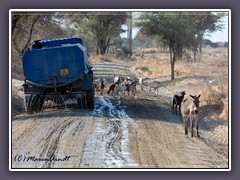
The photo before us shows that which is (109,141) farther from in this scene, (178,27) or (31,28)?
(178,27)

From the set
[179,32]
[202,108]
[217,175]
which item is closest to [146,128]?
[202,108]

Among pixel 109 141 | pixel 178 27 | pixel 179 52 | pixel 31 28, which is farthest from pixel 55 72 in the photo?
pixel 178 27

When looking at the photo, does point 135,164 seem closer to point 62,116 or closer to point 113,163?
point 113,163

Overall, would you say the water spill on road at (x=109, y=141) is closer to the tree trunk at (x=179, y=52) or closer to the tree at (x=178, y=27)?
the tree trunk at (x=179, y=52)

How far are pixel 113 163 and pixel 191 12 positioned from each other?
4502 millimetres

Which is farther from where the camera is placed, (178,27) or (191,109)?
(178,27)

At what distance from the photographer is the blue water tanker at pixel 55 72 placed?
20.5 m

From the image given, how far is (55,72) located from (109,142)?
370 centimetres

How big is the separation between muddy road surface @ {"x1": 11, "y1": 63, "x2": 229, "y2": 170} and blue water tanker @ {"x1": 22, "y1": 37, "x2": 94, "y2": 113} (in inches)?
18.8

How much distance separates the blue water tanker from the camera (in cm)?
2053

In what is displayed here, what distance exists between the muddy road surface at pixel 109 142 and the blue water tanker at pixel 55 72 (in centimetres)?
48

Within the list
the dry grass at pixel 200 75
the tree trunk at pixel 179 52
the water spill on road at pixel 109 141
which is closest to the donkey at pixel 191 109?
the dry grass at pixel 200 75

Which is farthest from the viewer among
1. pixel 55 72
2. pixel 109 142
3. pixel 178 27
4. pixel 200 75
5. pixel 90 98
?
pixel 178 27

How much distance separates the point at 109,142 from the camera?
18.1 metres
